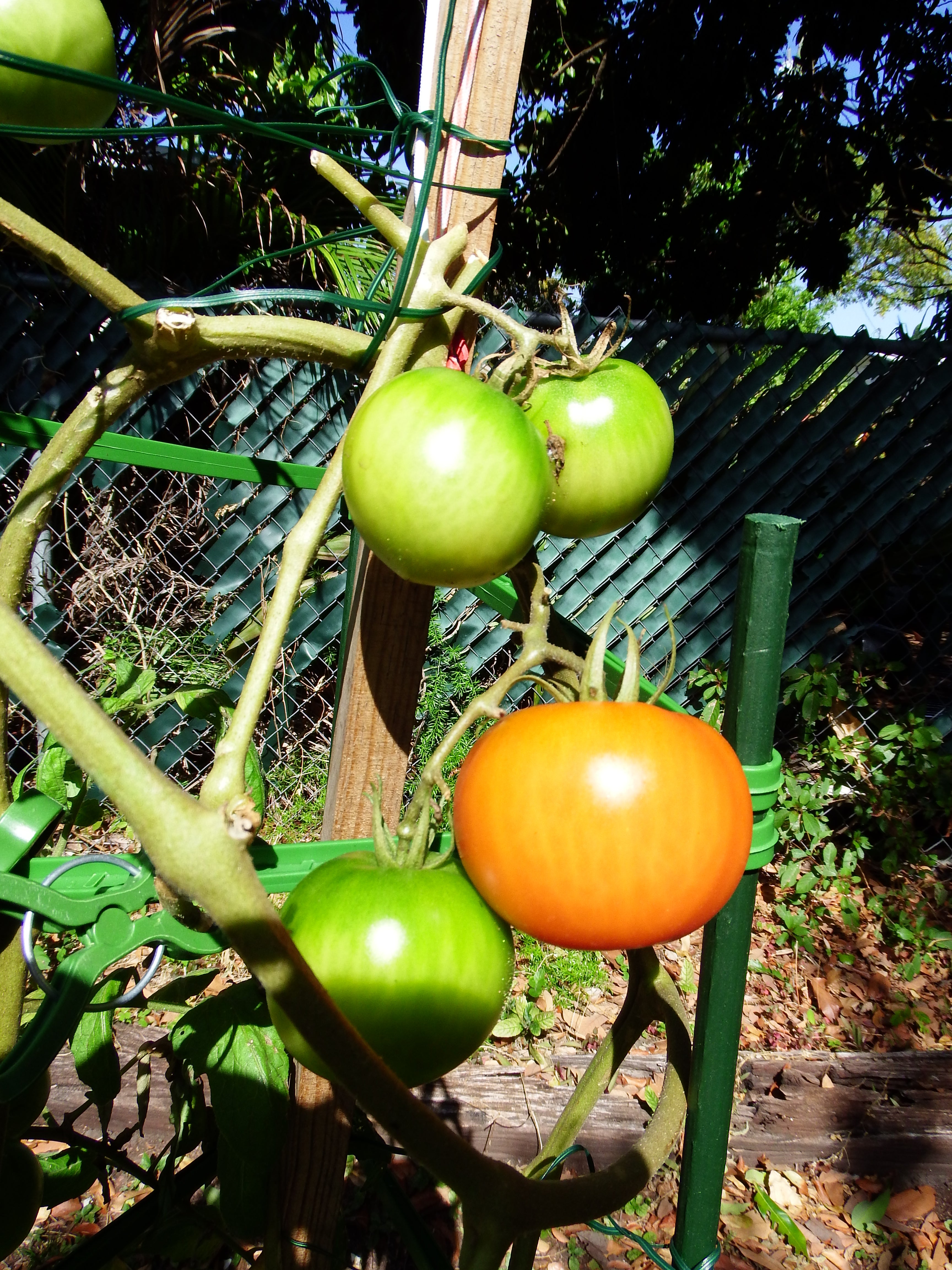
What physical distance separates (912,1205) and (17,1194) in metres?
1.87

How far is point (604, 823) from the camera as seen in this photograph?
47 cm

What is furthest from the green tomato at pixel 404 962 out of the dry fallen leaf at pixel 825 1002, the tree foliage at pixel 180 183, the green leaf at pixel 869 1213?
the tree foliage at pixel 180 183

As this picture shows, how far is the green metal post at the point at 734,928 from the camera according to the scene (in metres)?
0.64

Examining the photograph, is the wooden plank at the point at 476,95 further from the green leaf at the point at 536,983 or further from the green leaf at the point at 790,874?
the green leaf at the point at 790,874

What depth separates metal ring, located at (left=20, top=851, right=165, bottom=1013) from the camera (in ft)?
1.75

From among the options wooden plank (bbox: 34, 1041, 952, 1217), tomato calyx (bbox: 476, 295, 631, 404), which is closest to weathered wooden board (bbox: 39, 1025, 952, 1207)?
wooden plank (bbox: 34, 1041, 952, 1217)

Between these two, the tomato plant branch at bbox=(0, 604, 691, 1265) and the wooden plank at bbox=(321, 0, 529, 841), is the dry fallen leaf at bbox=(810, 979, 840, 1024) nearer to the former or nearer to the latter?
the wooden plank at bbox=(321, 0, 529, 841)

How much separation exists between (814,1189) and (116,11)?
4.68 metres

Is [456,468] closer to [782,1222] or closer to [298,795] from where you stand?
[782,1222]

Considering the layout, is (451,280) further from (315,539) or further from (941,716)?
(941,716)

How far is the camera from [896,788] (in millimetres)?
Answer: 2857

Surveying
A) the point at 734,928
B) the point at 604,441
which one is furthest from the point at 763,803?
the point at 604,441

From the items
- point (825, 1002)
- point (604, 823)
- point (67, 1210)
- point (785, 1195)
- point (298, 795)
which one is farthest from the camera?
point (298, 795)

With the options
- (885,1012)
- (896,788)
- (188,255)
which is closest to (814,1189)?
(885,1012)
